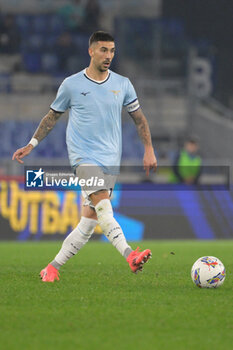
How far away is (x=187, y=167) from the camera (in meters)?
14.9

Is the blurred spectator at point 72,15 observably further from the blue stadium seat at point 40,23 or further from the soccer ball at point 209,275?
the soccer ball at point 209,275

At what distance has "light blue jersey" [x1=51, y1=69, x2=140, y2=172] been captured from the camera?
21.1 ft

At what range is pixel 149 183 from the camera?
45.9 feet

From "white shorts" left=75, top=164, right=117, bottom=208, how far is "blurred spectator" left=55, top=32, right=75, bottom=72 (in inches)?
649

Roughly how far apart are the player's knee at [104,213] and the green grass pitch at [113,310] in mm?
496

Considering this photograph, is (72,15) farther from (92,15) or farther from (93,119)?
(93,119)

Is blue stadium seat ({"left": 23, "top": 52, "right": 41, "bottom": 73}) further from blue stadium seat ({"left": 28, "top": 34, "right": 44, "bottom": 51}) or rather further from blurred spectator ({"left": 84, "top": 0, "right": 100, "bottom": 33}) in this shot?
blurred spectator ({"left": 84, "top": 0, "right": 100, "bottom": 33})

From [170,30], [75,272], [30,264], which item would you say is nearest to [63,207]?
[30,264]

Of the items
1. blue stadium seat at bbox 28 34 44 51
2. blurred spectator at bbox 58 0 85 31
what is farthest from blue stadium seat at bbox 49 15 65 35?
blue stadium seat at bbox 28 34 44 51

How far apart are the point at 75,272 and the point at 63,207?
19.6 ft

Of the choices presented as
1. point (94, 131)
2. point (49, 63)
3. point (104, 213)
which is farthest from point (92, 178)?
point (49, 63)

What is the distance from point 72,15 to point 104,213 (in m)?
18.3

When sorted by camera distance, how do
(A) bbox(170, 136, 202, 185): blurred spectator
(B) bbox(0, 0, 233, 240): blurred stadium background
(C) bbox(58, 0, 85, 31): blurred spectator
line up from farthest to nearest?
(C) bbox(58, 0, 85, 31): blurred spectator, (B) bbox(0, 0, 233, 240): blurred stadium background, (A) bbox(170, 136, 202, 185): blurred spectator

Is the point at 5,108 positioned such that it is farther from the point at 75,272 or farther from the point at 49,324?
the point at 49,324
